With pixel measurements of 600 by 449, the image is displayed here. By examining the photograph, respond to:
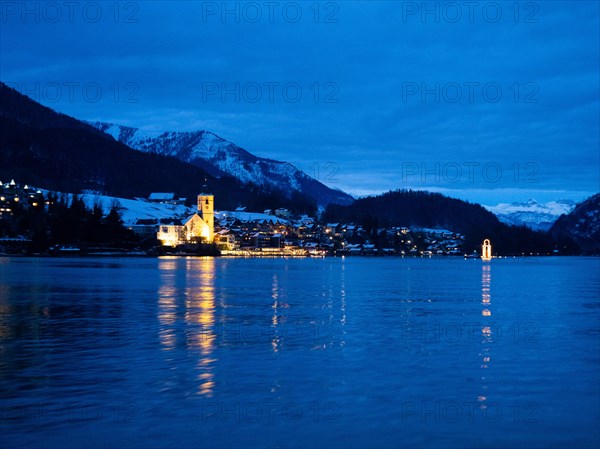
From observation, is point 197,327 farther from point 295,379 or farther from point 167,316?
point 295,379

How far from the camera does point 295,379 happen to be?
59.4ft

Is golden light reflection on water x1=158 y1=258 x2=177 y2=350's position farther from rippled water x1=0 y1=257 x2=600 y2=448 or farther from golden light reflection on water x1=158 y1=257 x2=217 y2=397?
rippled water x1=0 y1=257 x2=600 y2=448

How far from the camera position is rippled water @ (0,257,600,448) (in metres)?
13.1

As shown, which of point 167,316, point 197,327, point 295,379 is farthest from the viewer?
point 167,316

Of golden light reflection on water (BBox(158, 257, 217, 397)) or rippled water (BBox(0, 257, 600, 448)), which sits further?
golden light reflection on water (BBox(158, 257, 217, 397))

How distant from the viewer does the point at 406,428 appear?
13586 millimetres

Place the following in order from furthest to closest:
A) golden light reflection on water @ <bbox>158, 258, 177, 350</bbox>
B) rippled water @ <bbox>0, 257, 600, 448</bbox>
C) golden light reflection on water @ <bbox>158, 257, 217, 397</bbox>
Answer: golden light reflection on water @ <bbox>158, 258, 177, 350</bbox> < golden light reflection on water @ <bbox>158, 257, 217, 397</bbox> < rippled water @ <bbox>0, 257, 600, 448</bbox>

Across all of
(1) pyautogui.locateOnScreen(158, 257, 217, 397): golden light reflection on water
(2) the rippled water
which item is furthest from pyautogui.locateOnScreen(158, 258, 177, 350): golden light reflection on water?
(2) the rippled water

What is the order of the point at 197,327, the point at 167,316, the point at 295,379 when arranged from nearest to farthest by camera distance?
the point at 295,379
the point at 197,327
the point at 167,316

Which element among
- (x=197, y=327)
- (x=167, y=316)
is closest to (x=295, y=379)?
(x=197, y=327)

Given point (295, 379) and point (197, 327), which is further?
point (197, 327)

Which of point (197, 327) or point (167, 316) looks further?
point (167, 316)

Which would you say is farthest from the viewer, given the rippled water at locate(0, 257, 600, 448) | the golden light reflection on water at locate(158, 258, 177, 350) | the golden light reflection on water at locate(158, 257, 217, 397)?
the golden light reflection on water at locate(158, 258, 177, 350)

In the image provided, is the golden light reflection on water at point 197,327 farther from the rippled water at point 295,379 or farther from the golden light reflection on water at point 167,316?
the rippled water at point 295,379
